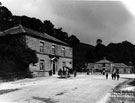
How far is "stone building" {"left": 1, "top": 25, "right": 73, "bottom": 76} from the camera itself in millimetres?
33656

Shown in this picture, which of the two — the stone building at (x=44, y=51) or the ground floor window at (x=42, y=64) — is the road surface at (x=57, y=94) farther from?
the ground floor window at (x=42, y=64)

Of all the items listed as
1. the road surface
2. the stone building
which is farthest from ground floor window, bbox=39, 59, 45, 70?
the road surface

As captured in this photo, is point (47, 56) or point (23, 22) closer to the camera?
point (47, 56)

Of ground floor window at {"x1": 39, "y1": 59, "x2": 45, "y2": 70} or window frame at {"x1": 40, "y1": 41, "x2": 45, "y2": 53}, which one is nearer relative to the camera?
ground floor window at {"x1": 39, "y1": 59, "x2": 45, "y2": 70}

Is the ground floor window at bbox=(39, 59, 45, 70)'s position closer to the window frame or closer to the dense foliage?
the window frame

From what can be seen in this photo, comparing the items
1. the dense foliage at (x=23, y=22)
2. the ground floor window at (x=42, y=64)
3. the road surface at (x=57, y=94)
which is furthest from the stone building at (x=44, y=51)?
the dense foliage at (x=23, y=22)

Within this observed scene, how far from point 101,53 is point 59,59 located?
65.4 m

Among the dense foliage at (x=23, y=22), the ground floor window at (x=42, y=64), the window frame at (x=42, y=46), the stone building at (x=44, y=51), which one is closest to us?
the stone building at (x=44, y=51)

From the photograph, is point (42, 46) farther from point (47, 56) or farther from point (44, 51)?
point (47, 56)

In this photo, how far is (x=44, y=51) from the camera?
122 ft

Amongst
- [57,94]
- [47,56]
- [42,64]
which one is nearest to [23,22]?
[47,56]

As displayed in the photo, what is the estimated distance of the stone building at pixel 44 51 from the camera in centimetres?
3366

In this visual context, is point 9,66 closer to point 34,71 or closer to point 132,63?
point 34,71

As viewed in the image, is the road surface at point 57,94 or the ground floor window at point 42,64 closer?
the road surface at point 57,94
